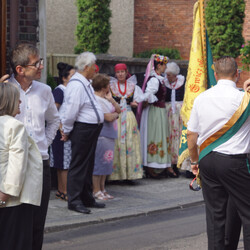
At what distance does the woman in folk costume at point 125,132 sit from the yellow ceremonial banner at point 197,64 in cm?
420

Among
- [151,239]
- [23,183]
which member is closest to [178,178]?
[151,239]

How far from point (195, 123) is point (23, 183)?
1.61 meters

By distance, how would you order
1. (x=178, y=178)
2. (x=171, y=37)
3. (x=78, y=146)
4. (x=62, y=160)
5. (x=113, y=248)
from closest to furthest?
(x=113, y=248) → (x=78, y=146) → (x=62, y=160) → (x=178, y=178) → (x=171, y=37)

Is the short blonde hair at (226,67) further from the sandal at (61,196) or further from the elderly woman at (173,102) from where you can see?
the elderly woman at (173,102)

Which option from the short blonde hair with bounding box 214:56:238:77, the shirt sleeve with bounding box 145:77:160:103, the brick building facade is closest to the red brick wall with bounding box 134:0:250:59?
the shirt sleeve with bounding box 145:77:160:103

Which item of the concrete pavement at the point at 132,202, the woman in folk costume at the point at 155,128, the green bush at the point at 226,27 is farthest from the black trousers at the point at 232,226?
the green bush at the point at 226,27

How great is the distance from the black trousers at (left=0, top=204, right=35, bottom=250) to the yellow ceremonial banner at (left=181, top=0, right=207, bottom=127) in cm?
242

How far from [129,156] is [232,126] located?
18.7ft

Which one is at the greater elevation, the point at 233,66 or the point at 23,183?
the point at 233,66

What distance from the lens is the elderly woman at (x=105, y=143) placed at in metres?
9.20

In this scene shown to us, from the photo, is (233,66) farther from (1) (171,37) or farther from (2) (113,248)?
(1) (171,37)

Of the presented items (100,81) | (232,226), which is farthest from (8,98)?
(100,81)

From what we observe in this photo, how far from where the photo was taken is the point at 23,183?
14.2ft

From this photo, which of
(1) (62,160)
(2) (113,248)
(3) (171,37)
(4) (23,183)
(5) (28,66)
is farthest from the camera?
(3) (171,37)
